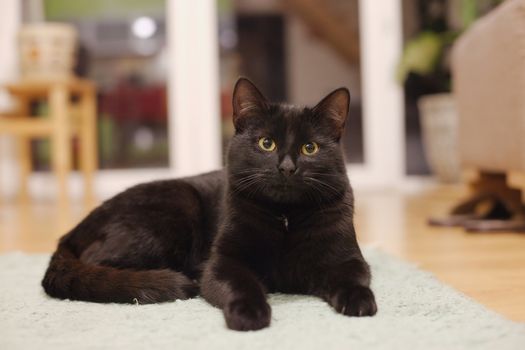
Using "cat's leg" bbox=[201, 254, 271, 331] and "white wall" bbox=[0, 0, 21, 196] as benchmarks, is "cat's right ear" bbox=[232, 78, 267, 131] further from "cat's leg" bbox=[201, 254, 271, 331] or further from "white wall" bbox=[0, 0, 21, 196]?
"white wall" bbox=[0, 0, 21, 196]

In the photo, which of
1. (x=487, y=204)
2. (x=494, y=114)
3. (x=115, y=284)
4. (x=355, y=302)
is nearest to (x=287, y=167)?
Result: (x=355, y=302)

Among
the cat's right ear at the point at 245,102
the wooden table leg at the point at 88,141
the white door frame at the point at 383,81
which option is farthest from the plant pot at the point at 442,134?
the cat's right ear at the point at 245,102

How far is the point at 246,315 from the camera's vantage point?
1000mm

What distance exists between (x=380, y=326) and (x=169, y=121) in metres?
3.49

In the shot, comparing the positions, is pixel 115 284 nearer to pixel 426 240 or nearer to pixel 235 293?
pixel 235 293

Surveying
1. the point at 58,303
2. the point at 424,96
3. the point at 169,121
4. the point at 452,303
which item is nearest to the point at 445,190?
the point at 424,96

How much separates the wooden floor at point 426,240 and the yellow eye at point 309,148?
484mm

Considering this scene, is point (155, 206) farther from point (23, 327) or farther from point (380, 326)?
point (380, 326)

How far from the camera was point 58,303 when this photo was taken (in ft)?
4.04

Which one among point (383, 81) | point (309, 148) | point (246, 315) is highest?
point (383, 81)

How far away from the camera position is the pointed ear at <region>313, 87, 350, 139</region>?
127cm

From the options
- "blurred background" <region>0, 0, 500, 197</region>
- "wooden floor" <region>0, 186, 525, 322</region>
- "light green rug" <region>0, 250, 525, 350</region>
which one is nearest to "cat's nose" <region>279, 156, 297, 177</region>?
"light green rug" <region>0, 250, 525, 350</region>

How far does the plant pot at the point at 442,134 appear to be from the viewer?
3990 mm

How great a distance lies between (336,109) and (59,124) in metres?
2.76
